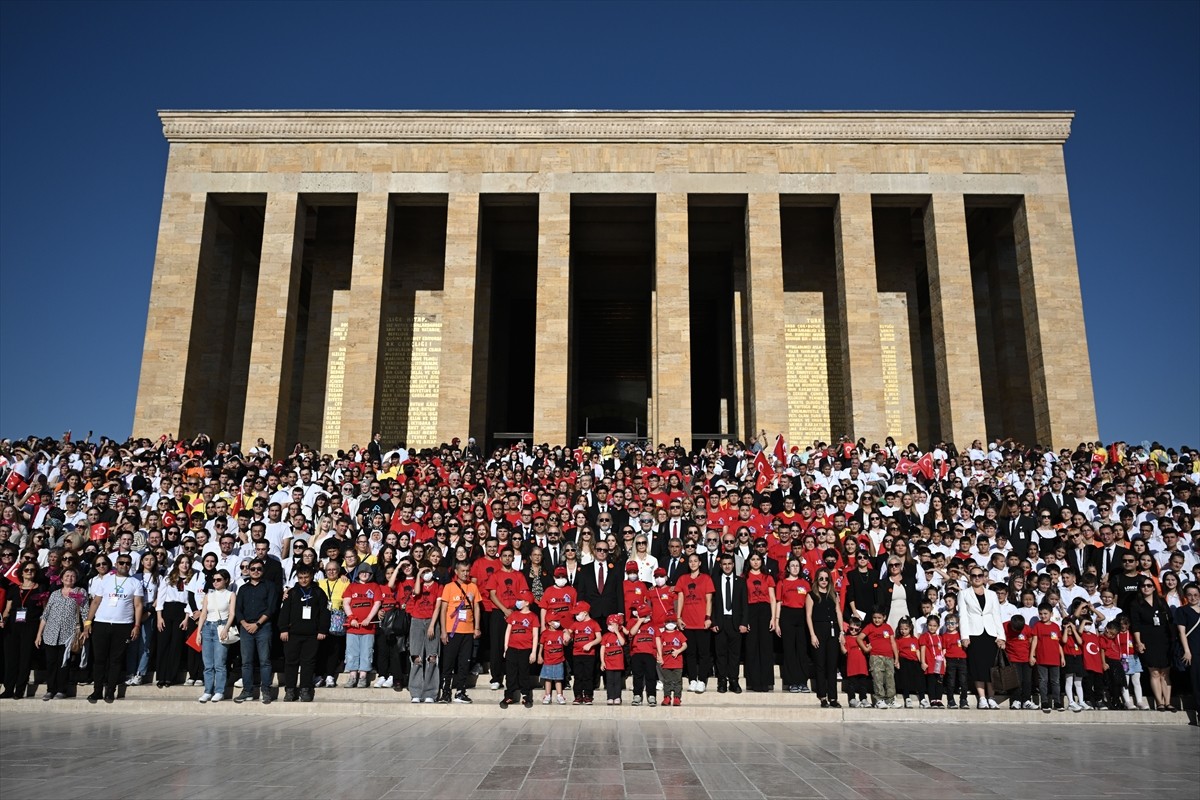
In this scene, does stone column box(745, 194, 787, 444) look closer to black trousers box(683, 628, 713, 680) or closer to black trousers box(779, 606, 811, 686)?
black trousers box(779, 606, 811, 686)

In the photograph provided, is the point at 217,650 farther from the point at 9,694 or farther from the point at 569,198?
the point at 569,198

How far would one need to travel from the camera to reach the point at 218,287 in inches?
1088

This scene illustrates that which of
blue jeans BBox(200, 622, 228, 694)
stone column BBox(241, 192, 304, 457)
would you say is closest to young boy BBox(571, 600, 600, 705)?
blue jeans BBox(200, 622, 228, 694)

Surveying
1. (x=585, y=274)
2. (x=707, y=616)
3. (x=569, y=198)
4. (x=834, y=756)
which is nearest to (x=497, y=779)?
(x=834, y=756)

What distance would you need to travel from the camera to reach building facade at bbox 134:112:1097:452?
2400 centimetres

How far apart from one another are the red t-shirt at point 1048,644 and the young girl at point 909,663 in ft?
4.89

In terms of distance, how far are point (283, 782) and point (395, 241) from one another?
81.5 feet

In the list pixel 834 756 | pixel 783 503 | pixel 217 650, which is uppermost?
pixel 783 503

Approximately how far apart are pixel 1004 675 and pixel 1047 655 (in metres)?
0.89

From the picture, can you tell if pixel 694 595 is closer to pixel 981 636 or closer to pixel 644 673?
pixel 644 673

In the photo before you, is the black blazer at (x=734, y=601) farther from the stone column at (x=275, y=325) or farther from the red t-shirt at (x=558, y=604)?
the stone column at (x=275, y=325)

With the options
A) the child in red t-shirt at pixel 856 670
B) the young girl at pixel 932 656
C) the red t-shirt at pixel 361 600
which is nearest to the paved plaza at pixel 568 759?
the child in red t-shirt at pixel 856 670

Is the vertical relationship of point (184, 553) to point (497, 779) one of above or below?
above

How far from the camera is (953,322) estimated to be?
2433 cm
